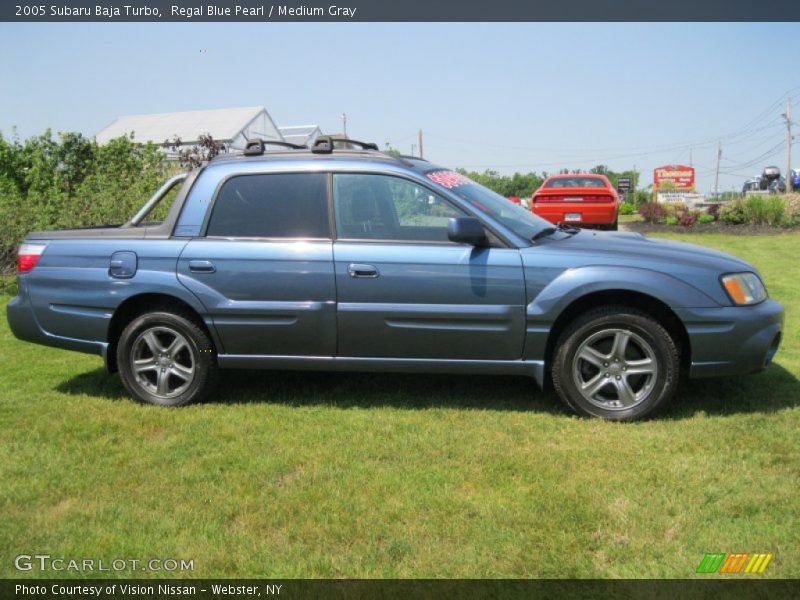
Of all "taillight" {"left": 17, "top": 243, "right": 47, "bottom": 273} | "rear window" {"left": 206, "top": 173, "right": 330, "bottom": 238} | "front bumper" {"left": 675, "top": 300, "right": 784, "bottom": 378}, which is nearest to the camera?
"front bumper" {"left": 675, "top": 300, "right": 784, "bottom": 378}

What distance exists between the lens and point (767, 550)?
309cm

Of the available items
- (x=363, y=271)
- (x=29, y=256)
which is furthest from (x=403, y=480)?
(x=29, y=256)

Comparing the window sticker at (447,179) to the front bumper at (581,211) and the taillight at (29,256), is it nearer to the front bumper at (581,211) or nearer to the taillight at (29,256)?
the taillight at (29,256)

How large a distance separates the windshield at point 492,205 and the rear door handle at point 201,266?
5.18 feet

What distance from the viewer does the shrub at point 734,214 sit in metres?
19.4

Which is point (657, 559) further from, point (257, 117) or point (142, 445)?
point (257, 117)

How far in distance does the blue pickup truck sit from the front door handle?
0.01 m

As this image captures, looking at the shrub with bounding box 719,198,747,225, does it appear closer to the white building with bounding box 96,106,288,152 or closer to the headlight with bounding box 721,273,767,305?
the headlight with bounding box 721,273,767,305

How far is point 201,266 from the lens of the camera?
16.6ft

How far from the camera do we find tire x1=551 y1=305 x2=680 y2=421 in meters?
4.62

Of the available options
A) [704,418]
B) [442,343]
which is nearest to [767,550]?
[704,418]

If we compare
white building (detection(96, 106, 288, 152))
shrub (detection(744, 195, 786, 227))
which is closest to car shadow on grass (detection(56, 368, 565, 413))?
shrub (detection(744, 195, 786, 227))

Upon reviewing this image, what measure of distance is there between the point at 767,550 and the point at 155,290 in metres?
3.91

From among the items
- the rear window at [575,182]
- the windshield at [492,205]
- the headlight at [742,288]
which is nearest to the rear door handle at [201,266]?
the windshield at [492,205]
